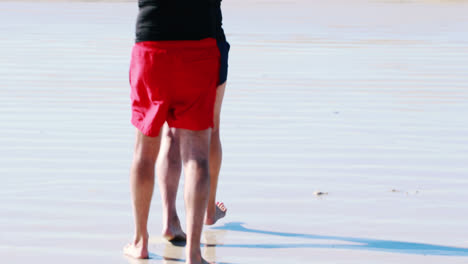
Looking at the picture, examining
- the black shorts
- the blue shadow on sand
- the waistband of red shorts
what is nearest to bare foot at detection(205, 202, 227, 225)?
the blue shadow on sand

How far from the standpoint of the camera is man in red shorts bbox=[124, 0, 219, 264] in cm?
399

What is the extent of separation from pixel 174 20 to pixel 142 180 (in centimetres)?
74

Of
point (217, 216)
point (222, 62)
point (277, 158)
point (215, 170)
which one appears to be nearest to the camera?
point (222, 62)

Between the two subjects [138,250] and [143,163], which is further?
[138,250]

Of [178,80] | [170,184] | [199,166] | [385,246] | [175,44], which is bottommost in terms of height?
[385,246]

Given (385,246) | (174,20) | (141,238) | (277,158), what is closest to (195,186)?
(141,238)

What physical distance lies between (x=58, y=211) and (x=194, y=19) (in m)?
1.62

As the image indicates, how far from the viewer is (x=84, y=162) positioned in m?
6.30

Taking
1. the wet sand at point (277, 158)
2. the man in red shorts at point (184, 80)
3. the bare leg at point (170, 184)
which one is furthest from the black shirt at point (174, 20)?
the wet sand at point (277, 158)

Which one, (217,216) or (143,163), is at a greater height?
(143,163)

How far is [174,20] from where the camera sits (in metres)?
3.99

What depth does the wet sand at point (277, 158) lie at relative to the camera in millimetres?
4586

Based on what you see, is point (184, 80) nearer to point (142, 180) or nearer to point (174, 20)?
point (174, 20)


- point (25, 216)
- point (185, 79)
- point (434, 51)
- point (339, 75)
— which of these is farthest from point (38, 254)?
point (434, 51)
